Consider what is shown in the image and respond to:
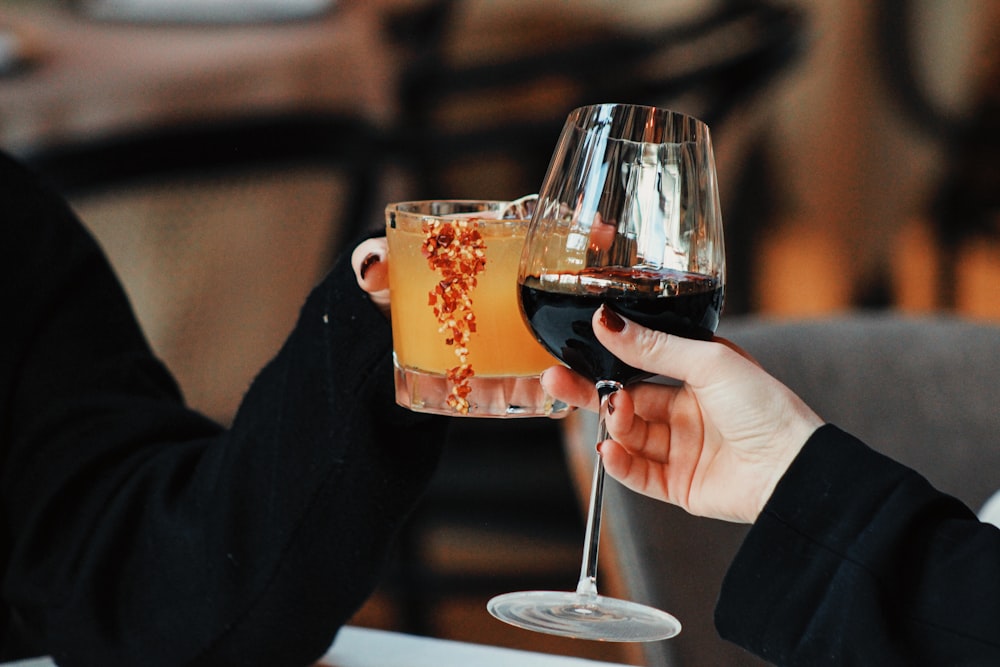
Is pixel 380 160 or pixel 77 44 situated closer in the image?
pixel 77 44

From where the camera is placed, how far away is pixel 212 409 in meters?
1.73

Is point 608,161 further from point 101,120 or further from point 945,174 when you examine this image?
point 945,174

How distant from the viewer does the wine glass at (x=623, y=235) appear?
53cm

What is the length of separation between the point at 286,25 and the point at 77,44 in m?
0.31

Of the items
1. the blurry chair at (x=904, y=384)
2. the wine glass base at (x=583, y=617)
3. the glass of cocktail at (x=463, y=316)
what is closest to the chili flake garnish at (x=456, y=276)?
the glass of cocktail at (x=463, y=316)

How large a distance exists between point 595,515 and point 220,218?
1245mm

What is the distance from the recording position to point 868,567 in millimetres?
530

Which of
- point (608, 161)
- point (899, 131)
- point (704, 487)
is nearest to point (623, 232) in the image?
point (608, 161)

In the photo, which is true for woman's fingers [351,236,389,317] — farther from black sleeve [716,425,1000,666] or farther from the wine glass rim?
black sleeve [716,425,1000,666]

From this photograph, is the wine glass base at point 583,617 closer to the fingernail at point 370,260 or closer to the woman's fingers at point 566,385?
the woman's fingers at point 566,385

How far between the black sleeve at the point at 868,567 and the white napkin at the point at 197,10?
1321 millimetres

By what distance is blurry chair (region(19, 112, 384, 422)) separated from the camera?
1626 millimetres

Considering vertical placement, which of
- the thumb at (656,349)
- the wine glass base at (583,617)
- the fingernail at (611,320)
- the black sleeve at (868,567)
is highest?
the fingernail at (611,320)

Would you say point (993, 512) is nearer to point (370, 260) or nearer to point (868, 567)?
point (868, 567)
